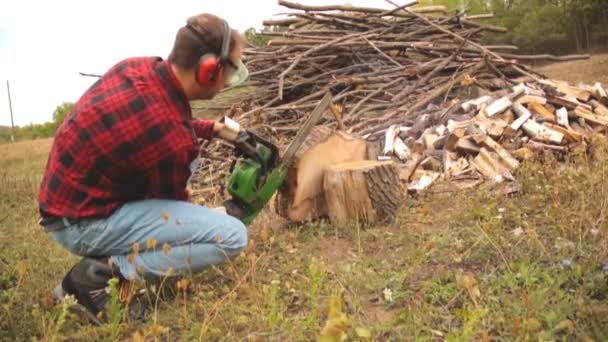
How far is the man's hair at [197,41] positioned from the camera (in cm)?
256

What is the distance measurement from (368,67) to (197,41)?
19.7 ft

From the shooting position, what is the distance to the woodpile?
5.29 m

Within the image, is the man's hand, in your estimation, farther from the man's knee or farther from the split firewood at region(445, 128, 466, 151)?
the split firewood at region(445, 128, 466, 151)

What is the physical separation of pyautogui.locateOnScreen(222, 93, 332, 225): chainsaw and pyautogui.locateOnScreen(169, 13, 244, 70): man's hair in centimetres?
67

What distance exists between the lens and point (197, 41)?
8.39ft

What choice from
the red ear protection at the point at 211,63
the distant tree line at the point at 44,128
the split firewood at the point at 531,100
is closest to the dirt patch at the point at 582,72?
the split firewood at the point at 531,100

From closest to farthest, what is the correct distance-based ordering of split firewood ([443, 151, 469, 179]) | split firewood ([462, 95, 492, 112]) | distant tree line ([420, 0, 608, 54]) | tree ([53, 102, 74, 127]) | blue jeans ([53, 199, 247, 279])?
1. blue jeans ([53, 199, 247, 279])
2. split firewood ([443, 151, 469, 179])
3. split firewood ([462, 95, 492, 112])
4. distant tree line ([420, 0, 608, 54])
5. tree ([53, 102, 74, 127])

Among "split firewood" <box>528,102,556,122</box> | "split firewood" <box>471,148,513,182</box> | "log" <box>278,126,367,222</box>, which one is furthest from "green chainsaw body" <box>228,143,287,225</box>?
"split firewood" <box>528,102,556,122</box>

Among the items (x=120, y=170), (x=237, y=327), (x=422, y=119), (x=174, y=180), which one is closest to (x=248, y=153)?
(x=174, y=180)

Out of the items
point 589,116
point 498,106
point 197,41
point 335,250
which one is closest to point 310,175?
point 335,250

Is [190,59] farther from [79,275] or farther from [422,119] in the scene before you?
[422,119]

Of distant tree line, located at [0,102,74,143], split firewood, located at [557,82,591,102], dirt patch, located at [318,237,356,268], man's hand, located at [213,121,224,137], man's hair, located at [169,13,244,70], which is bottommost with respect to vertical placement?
distant tree line, located at [0,102,74,143]

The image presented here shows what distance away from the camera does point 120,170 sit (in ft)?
8.54

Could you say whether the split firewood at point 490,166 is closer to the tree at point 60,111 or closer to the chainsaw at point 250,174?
the chainsaw at point 250,174
